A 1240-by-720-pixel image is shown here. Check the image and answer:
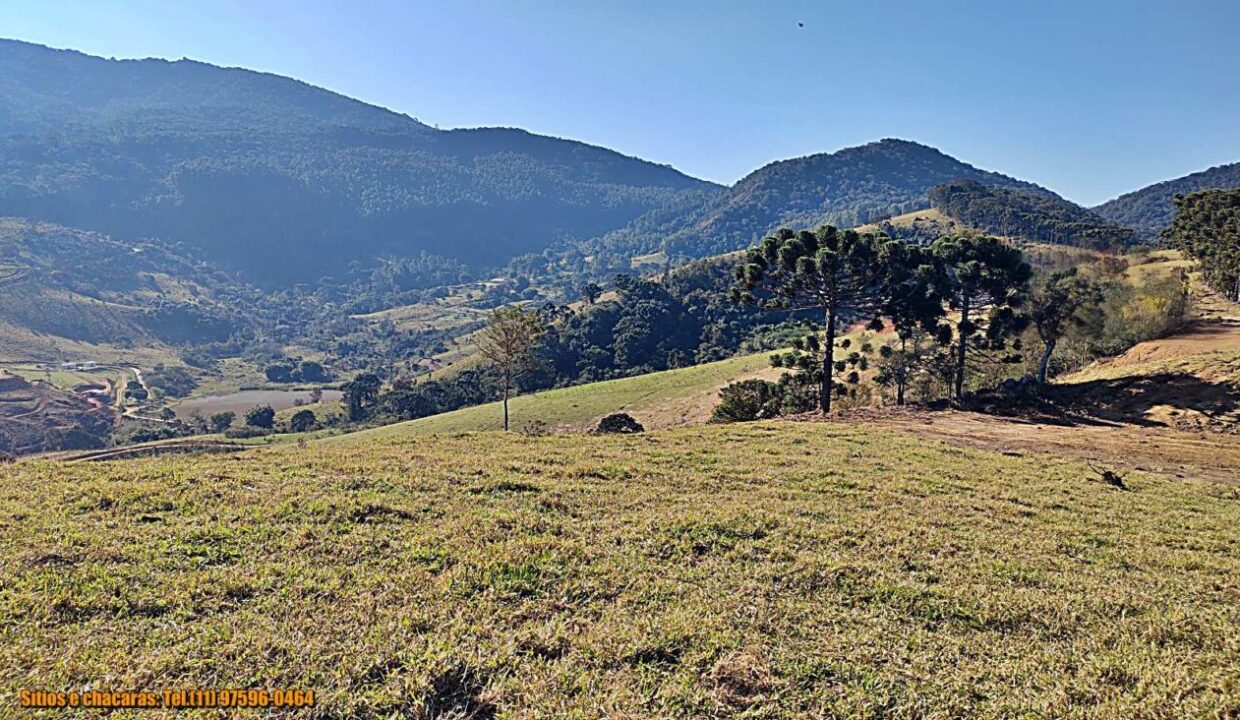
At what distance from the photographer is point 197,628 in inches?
206

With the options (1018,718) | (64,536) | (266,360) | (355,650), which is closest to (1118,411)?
(1018,718)

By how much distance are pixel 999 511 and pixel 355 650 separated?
35.2 ft

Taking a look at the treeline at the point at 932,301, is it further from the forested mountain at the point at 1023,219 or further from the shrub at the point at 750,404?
the forested mountain at the point at 1023,219

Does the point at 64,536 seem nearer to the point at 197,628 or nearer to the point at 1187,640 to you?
the point at 197,628

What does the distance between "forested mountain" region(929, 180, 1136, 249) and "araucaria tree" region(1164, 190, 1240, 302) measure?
123ft

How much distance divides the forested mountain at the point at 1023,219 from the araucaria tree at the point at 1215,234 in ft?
123

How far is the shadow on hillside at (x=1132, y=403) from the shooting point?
865 inches

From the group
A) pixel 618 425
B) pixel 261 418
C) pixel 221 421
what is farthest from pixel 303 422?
pixel 618 425

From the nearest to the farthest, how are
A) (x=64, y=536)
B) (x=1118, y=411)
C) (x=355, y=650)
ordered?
1. (x=355, y=650)
2. (x=64, y=536)
3. (x=1118, y=411)

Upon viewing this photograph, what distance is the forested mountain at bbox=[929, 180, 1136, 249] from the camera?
9894cm

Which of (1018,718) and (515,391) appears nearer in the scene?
(1018,718)

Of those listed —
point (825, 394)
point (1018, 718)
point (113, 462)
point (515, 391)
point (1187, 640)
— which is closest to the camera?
point (1018, 718)

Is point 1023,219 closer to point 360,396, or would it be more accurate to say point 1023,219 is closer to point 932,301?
point 932,301

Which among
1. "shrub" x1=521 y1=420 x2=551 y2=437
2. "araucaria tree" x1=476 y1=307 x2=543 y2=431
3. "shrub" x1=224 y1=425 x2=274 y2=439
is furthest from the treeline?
"shrub" x1=224 y1=425 x2=274 y2=439
